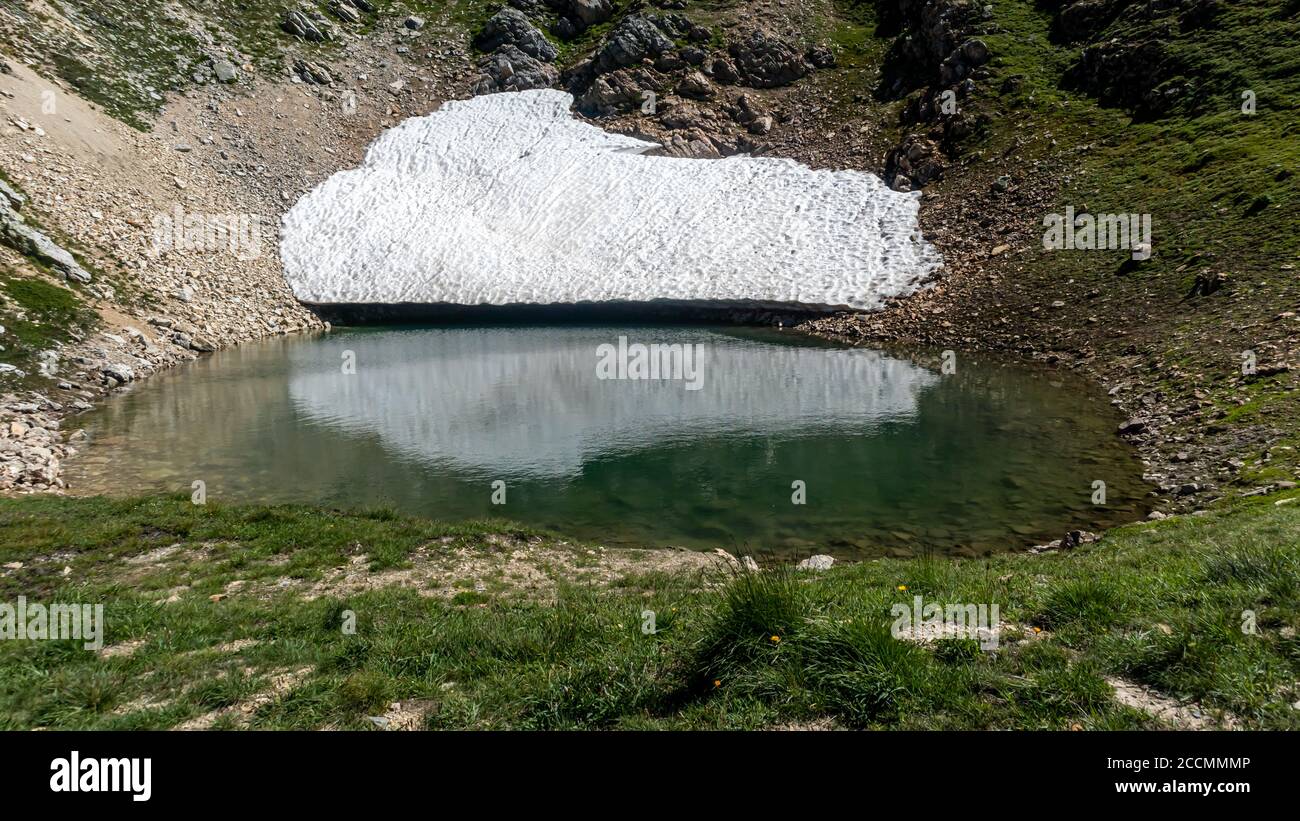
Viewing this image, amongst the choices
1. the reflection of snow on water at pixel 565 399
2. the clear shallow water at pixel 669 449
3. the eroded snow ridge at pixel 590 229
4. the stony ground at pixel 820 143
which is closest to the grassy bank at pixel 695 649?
the clear shallow water at pixel 669 449

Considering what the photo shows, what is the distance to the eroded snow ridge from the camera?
41438mm

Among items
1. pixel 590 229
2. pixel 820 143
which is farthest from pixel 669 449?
pixel 820 143

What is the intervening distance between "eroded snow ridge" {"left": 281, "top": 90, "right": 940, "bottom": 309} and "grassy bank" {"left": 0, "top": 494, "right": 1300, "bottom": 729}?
105 feet

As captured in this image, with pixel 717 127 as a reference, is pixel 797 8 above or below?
above

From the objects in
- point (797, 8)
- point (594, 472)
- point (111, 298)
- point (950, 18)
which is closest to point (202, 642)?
point (594, 472)

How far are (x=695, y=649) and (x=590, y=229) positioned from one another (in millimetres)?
44741

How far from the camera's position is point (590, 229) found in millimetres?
47594

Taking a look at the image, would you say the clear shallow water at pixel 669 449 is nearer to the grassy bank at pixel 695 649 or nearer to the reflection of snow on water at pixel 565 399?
the reflection of snow on water at pixel 565 399

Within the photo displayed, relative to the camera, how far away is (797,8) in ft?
211

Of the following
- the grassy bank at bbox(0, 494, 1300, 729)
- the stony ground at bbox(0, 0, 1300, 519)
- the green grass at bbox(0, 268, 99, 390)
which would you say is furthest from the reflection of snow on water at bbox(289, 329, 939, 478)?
the grassy bank at bbox(0, 494, 1300, 729)

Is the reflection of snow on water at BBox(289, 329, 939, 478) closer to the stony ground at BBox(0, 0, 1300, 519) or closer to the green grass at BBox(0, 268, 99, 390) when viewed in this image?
the stony ground at BBox(0, 0, 1300, 519)

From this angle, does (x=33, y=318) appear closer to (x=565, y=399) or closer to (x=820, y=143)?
(x=565, y=399)
